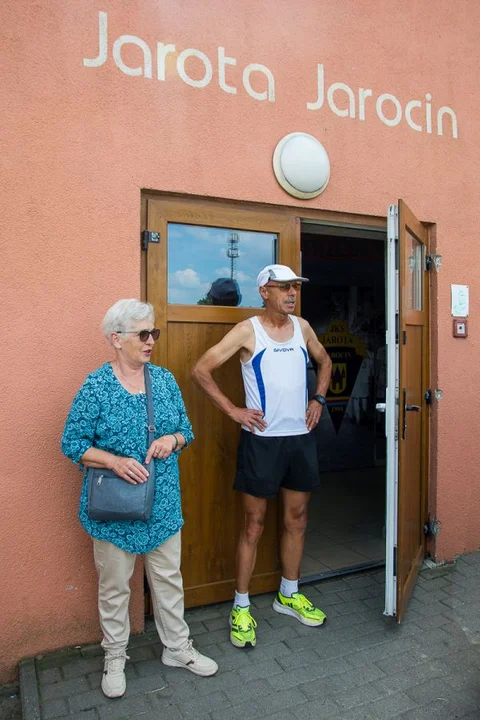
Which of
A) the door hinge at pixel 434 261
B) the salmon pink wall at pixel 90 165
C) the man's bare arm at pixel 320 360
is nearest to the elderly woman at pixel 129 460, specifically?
the salmon pink wall at pixel 90 165

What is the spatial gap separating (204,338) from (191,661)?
1769 mm

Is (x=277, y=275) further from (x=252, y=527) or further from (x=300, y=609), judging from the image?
(x=300, y=609)

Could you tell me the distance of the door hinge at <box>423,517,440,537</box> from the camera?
430 centimetres

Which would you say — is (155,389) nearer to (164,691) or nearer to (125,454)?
(125,454)

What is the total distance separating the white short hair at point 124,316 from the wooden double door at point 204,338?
0.65 metres

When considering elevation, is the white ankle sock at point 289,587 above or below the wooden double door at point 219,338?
below

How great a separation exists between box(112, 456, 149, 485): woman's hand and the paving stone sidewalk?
41.8 inches

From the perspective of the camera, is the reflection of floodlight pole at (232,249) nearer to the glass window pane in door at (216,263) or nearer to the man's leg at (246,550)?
the glass window pane in door at (216,263)

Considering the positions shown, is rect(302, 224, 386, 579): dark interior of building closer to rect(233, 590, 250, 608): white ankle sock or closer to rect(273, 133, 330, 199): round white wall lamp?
rect(273, 133, 330, 199): round white wall lamp

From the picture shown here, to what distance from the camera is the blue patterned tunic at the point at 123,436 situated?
8.67 ft

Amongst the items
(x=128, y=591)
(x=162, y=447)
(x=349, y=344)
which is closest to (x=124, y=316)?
(x=162, y=447)

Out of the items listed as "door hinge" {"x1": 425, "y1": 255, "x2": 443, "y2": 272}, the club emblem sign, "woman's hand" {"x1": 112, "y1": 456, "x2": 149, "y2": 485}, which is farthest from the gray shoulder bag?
the club emblem sign

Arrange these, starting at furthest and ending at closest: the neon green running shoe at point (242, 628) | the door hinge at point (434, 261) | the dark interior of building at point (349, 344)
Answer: the dark interior of building at point (349, 344), the door hinge at point (434, 261), the neon green running shoe at point (242, 628)

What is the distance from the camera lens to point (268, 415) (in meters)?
3.31
